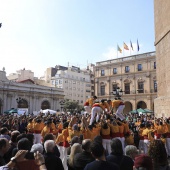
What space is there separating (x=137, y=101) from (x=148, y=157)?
46.4 m

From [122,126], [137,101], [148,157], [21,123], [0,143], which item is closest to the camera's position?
[148,157]

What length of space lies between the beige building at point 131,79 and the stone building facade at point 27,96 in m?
11.4

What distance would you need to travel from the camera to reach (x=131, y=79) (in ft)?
164

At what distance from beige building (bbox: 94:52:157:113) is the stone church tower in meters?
28.8

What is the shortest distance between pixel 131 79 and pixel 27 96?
79.8 ft

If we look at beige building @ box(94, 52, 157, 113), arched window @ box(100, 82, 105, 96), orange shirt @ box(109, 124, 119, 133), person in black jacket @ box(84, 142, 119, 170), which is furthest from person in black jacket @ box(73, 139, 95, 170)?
arched window @ box(100, 82, 105, 96)

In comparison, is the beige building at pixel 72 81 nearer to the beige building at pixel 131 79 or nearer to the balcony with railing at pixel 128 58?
the beige building at pixel 131 79

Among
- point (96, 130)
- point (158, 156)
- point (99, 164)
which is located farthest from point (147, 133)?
point (99, 164)

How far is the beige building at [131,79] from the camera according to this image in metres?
47.0

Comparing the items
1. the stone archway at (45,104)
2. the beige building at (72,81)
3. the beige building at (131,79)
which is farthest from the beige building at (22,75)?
the beige building at (131,79)

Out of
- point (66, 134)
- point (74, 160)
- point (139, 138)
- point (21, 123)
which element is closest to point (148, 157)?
point (74, 160)

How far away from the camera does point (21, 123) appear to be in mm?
16578

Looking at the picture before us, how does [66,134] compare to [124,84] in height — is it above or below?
below

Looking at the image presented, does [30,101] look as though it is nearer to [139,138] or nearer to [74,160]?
[139,138]
